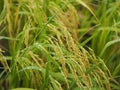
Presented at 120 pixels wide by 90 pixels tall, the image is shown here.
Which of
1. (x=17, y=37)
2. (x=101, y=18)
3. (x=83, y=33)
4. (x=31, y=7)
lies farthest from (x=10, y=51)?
(x=101, y=18)

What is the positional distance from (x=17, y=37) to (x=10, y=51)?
14cm

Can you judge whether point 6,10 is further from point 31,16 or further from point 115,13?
point 115,13

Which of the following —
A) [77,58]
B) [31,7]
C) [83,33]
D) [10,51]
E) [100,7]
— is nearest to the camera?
[77,58]

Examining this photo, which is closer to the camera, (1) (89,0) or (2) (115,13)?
(2) (115,13)

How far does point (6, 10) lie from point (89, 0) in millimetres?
773

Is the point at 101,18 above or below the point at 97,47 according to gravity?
above

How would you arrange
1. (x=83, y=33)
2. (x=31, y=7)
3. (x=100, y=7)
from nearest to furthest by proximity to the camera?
(x=31, y=7) → (x=83, y=33) → (x=100, y=7)

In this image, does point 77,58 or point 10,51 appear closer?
point 77,58

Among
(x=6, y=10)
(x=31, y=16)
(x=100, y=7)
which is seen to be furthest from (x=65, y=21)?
(x=100, y=7)

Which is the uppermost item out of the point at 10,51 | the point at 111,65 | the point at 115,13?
the point at 115,13

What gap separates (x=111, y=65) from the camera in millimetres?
2178

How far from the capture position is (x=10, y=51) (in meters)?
2.14

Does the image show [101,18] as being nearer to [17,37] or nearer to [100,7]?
[100,7]

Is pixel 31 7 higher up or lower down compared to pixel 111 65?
higher up
